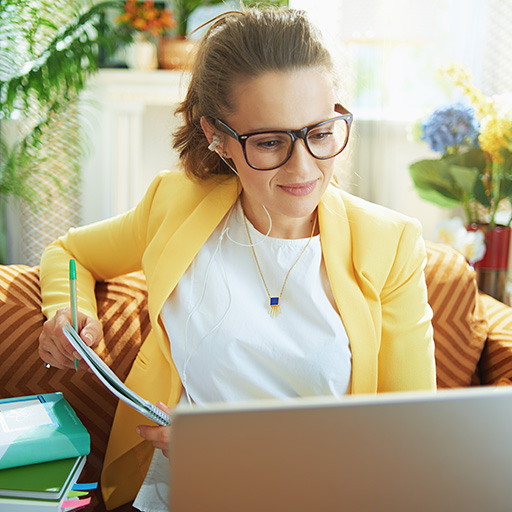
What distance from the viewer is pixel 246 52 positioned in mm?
1073

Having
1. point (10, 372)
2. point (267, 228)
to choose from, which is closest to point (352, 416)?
point (267, 228)

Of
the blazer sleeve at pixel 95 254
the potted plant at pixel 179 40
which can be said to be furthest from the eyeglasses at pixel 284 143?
the potted plant at pixel 179 40

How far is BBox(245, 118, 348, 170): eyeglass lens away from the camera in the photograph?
1.05m

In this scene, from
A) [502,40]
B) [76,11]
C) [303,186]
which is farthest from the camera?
[502,40]

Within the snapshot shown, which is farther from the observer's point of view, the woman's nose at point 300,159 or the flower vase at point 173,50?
the flower vase at point 173,50

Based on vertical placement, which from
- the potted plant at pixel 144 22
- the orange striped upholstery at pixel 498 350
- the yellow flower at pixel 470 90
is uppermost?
the potted plant at pixel 144 22

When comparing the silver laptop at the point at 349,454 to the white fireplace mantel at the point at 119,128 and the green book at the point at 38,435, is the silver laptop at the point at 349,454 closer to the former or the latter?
the green book at the point at 38,435

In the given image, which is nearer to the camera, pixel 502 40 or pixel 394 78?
pixel 502 40

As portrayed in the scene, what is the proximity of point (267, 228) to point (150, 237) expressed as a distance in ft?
0.85

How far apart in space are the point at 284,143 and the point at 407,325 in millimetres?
400

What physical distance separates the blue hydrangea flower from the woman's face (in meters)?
1.06

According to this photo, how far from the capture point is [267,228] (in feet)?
4.06

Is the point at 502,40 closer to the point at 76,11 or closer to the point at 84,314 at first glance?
the point at 76,11

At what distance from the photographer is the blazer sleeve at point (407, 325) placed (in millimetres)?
1127
